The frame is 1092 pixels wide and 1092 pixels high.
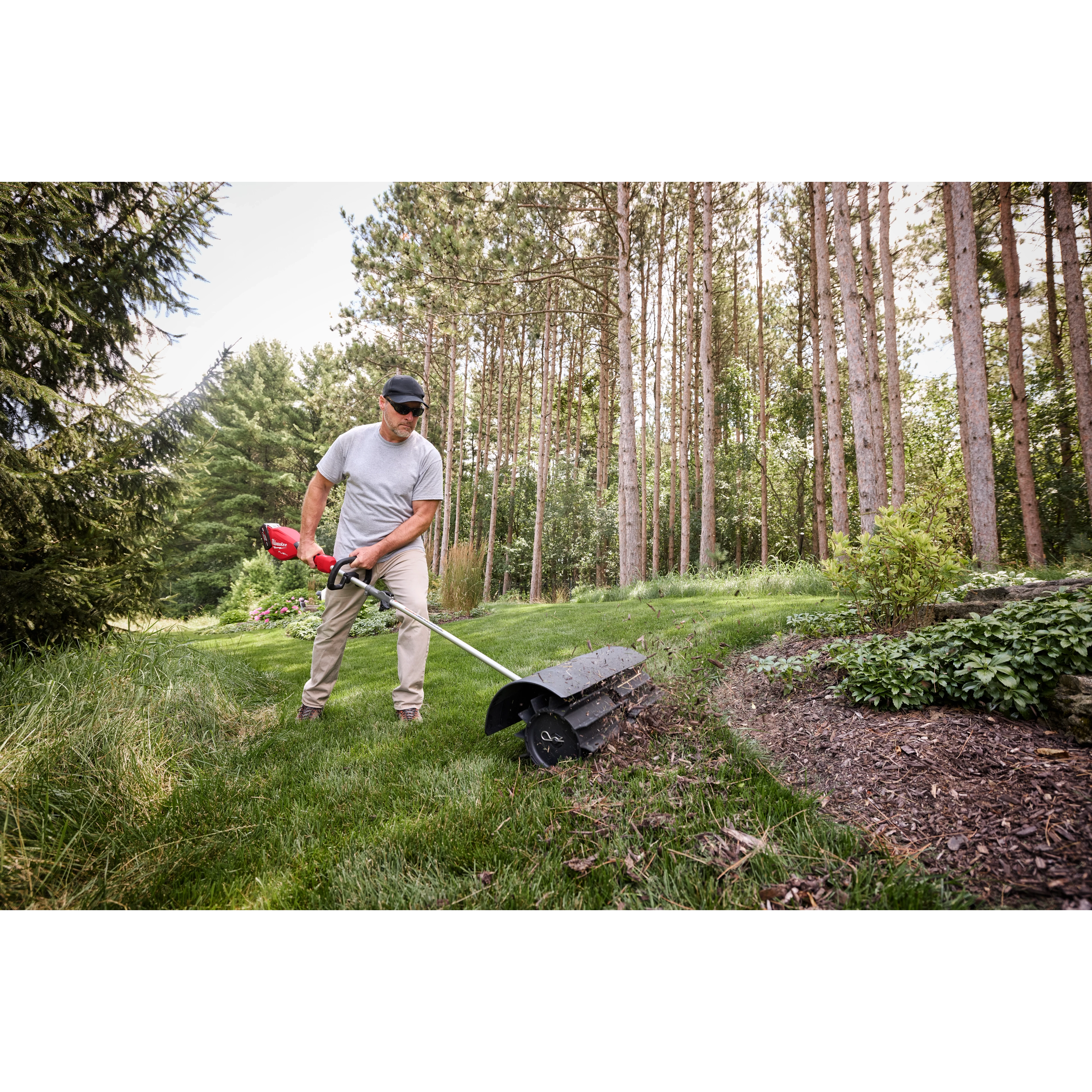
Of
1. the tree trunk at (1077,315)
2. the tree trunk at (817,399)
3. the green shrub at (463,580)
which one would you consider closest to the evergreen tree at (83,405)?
the green shrub at (463,580)

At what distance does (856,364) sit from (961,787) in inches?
308

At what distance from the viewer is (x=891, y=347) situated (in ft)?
36.2

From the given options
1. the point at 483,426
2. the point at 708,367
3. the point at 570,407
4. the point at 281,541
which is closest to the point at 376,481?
the point at 281,541

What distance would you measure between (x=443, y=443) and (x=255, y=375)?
12.3 metres

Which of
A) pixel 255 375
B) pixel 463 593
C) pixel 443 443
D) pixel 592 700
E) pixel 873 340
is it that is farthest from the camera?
pixel 255 375

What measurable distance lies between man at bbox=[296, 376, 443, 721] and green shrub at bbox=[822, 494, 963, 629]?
3.27 m

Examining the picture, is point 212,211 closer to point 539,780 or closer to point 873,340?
point 539,780

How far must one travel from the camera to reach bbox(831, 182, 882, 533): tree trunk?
23.0ft

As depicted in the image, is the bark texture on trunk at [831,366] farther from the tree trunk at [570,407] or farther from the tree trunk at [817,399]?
the tree trunk at [570,407]

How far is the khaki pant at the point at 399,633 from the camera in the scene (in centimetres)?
297

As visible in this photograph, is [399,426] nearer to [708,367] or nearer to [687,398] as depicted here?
[708,367]

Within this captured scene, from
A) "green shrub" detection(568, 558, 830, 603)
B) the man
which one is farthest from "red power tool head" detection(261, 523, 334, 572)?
"green shrub" detection(568, 558, 830, 603)
